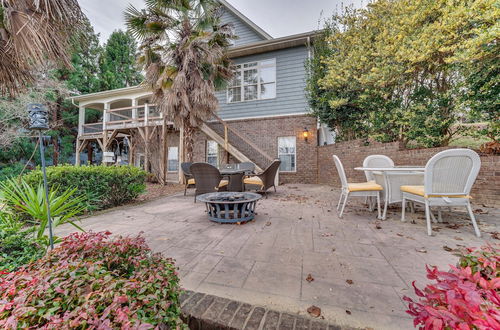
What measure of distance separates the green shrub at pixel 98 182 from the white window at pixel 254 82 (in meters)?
6.33

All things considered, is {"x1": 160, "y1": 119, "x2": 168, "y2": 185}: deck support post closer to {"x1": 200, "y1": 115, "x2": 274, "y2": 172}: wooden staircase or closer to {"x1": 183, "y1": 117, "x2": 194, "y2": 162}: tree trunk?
{"x1": 200, "y1": 115, "x2": 274, "y2": 172}: wooden staircase

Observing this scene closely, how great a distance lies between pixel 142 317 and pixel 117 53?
2415 centimetres

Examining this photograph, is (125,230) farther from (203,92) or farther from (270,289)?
(203,92)

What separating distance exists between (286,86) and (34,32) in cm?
850

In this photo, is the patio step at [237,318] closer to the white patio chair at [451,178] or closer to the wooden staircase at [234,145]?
the white patio chair at [451,178]

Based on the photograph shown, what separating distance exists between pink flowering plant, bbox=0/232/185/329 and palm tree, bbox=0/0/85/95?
219 cm

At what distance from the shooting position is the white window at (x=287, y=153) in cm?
916

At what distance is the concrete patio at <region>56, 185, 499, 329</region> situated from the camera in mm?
1532

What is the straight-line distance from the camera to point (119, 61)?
1881cm

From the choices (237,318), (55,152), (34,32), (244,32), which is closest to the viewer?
(237,318)

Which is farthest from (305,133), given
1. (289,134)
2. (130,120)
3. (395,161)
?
(130,120)

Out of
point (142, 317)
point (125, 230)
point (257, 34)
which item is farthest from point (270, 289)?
point (257, 34)

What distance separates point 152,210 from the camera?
14.9 ft

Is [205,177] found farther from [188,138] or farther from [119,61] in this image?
[119,61]
